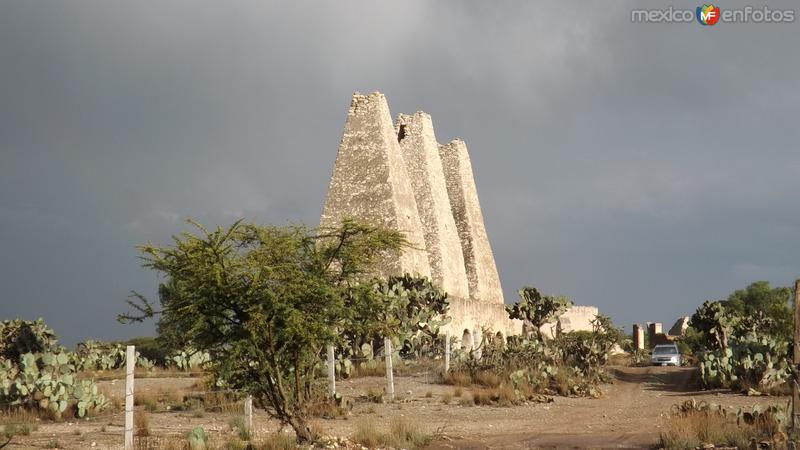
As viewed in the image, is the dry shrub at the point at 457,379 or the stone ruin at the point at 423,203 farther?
the stone ruin at the point at 423,203

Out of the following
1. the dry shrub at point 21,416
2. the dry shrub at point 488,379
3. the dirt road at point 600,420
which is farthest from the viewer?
the dry shrub at point 488,379

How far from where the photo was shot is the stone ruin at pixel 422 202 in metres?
35.5

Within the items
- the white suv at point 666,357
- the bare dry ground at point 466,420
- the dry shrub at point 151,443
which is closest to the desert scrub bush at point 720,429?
the bare dry ground at point 466,420

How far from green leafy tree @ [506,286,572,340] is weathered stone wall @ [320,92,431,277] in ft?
14.5

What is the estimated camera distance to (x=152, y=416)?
1838 cm

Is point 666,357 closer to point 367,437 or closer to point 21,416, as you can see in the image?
point 367,437

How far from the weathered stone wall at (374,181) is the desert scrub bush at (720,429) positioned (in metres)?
20.9

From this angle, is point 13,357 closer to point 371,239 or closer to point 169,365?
point 169,365

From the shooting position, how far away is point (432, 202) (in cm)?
4125

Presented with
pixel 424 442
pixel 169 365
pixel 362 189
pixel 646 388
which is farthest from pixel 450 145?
pixel 424 442

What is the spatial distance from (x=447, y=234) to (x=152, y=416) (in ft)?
83.9

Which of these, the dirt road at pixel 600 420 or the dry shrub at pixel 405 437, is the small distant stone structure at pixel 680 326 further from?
the dry shrub at pixel 405 437

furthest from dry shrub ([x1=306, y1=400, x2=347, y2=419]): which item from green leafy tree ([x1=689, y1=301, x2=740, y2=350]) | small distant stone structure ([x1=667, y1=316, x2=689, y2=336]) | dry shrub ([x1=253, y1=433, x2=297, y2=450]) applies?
small distant stone structure ([x1=667, y1=316, x2=689, y2=336])

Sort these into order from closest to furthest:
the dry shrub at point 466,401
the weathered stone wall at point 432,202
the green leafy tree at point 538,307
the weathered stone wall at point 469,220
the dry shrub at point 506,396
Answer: the dry shrub at point 466,401 < the dry shrub at point 506,396 < the green leafy tree at point 538,307 < the weathered stone wall at point 432,202 < the weathered stone wall at point 469,220
